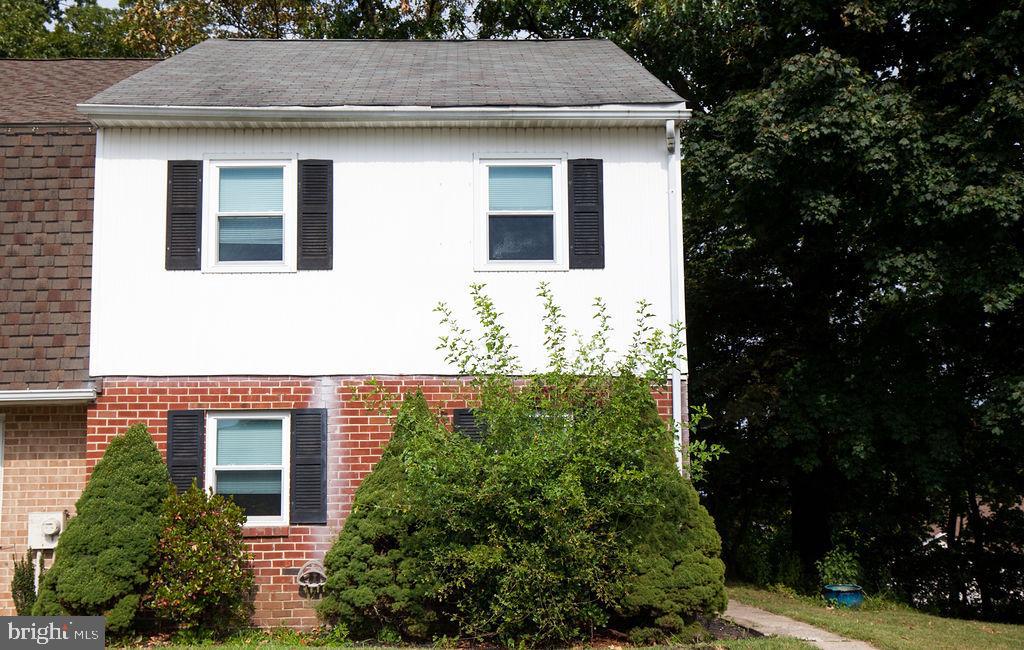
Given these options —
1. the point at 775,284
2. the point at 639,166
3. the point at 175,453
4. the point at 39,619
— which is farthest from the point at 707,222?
the point at 39,619

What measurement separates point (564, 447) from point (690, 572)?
1.91 m

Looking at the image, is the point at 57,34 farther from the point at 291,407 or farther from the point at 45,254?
the point at 291,407

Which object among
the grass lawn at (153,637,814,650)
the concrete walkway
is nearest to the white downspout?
the concrete walkway

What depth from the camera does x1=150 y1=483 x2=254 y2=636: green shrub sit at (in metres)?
9.71

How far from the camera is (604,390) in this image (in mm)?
10008

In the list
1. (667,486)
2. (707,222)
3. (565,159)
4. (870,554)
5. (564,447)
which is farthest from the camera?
(707,222)

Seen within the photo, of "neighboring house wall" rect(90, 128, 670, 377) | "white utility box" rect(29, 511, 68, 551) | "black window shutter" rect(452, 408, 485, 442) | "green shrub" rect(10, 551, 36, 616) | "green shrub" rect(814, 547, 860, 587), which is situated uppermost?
"neighboring house wall" rect(90, 128, 670, 377)

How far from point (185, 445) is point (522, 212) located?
4.50 meters

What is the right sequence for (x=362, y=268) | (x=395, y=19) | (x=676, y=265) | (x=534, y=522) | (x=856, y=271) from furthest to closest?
(x=395, y=19), (x=856, y=271), (x=676, y=265), (x=362, y=268), (x=534, y=522)

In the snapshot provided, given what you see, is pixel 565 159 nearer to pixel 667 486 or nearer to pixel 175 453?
pixel 667 486

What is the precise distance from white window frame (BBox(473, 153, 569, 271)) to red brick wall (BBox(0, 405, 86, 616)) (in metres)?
4.83

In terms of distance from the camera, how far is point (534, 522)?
916 centimetres

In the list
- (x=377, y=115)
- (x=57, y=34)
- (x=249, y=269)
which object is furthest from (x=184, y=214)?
(x=57, y=34)

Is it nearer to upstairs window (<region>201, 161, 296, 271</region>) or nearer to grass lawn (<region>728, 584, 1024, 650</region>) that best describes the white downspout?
grass lawn (<region>728, 584, 1024, 650</region>)
